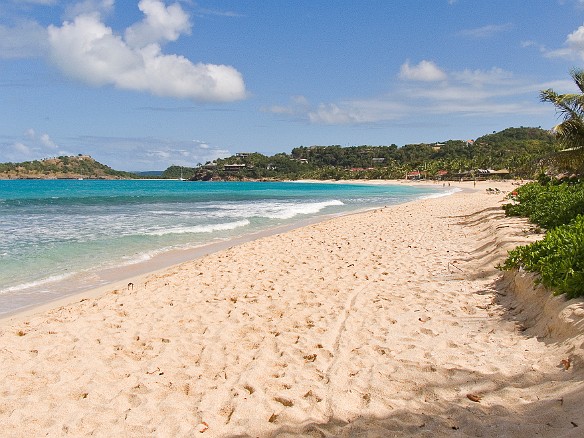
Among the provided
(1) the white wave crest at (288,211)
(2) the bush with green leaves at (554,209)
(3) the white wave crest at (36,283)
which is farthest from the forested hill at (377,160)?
(3) the white wave crest at (36,283)

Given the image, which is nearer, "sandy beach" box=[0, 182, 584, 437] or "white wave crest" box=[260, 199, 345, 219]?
"sandy beach" box=[0, 182, 584, 437]

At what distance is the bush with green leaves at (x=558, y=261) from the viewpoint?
16.1 feet

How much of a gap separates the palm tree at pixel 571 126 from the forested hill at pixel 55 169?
192 metres

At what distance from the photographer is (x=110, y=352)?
5.05 meters

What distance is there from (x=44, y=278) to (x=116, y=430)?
25.6 ft

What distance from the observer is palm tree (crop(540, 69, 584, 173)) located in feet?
56.8

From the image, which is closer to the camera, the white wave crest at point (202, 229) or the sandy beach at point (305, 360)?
the sandy beach at point (305, 360)

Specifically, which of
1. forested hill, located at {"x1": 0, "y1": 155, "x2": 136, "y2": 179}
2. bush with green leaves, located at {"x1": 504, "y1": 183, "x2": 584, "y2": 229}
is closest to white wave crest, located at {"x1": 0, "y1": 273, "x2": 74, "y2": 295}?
bush with green leaves, located at {"x1": 504, "y1": 183, "x2": 584, "y2": 229}

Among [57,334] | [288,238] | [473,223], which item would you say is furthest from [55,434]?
[473,223]

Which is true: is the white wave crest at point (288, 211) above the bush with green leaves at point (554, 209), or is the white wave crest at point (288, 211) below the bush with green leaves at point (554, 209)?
below

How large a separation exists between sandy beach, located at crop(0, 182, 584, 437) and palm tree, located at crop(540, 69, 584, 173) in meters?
12.1

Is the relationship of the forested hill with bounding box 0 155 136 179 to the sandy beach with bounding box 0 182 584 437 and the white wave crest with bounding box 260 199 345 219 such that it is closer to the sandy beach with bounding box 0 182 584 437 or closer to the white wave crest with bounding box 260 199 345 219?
the white wave crest with bounding box 260 199 345 219

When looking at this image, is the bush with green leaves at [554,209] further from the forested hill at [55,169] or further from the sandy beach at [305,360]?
the forested hill at [55,169]

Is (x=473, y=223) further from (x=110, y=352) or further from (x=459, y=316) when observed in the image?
(x=110, y=352)
